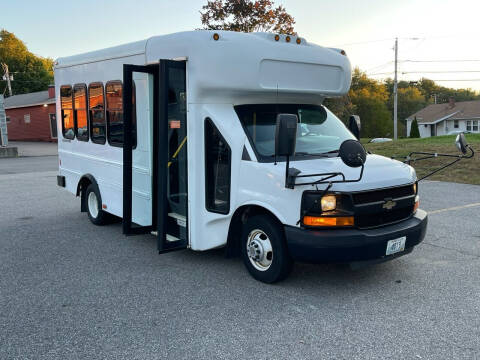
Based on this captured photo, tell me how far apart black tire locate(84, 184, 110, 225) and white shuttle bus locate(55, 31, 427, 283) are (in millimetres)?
1250

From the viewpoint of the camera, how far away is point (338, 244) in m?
4.31

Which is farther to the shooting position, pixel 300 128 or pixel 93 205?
pixel 93 205

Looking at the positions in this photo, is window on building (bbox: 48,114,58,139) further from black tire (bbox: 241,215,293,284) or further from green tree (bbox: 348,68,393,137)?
green tree (bbox: 348,68,393,137)

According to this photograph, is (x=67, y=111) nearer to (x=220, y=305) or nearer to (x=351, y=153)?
(x=220, y=305)

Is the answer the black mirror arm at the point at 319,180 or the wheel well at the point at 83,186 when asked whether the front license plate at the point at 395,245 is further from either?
the wheel well at the point at 83,186

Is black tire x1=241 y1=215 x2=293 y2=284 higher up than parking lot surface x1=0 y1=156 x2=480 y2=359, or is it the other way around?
black tire x1=241 y1=215 x2=293 y2=284

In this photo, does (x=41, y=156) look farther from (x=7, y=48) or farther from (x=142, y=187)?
(x=7, y=48)

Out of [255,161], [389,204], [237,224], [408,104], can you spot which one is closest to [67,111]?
[237,224]

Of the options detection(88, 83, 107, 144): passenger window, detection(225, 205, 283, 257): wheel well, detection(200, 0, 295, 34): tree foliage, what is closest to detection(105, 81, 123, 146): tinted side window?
detection(88, 83, 107, 144): passenger window

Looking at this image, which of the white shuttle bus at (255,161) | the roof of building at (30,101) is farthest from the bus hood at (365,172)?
the roof of building at (30,101)

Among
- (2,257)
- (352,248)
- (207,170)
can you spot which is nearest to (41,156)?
(2,257)

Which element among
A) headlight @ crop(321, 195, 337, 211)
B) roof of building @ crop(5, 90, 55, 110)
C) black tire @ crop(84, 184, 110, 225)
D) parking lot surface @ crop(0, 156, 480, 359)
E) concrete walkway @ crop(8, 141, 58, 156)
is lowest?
concrete walkway @ crop(8, 141, 58, 156)

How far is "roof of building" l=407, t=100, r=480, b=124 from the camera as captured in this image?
61084 mm

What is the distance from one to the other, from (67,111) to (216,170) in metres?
4.07
